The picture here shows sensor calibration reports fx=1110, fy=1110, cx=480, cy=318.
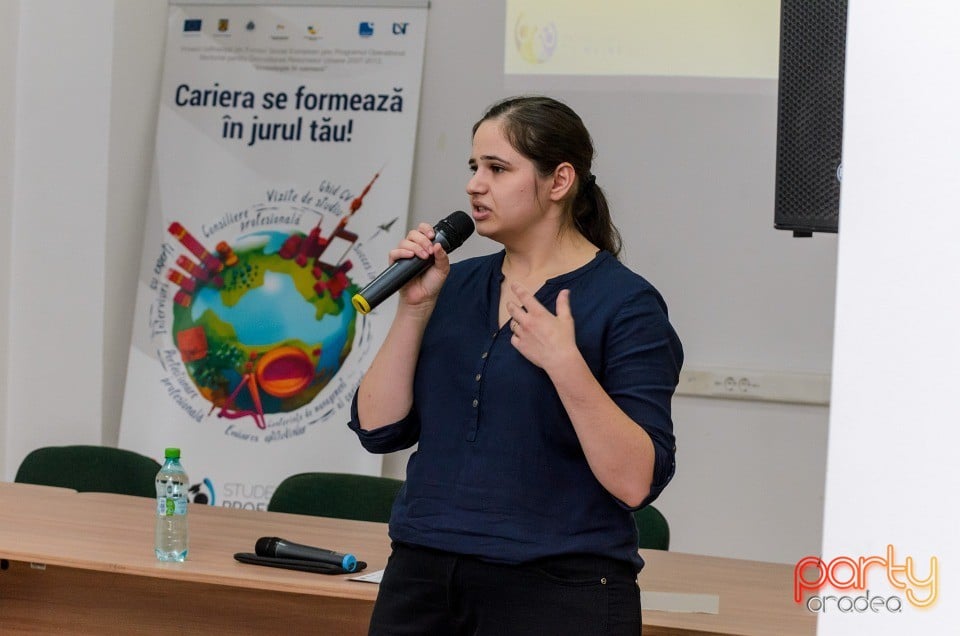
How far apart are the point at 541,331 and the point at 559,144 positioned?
32cm

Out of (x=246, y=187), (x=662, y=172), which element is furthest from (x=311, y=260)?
(x=662, y=172)

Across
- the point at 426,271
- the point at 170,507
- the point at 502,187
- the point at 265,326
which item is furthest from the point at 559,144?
the point at 265,326

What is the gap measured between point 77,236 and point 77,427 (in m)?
0.71

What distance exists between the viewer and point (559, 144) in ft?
5.22

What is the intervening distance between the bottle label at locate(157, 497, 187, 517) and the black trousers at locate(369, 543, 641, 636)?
80 centimetres

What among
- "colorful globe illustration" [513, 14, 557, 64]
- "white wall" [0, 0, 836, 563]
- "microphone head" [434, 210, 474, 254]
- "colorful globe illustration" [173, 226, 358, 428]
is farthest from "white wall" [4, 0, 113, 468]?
"microphone head" [434, 210, 474, 254]

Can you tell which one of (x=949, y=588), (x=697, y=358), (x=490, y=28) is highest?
(x=490, y=28)

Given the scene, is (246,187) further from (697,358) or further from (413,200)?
(697,358)

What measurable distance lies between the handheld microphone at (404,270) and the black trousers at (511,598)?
0.35 metres

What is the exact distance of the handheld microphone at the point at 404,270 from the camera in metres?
1.57

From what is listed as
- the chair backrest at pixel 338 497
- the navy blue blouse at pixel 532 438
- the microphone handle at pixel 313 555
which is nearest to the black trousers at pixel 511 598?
the navy blue blouse at pixel 532 438

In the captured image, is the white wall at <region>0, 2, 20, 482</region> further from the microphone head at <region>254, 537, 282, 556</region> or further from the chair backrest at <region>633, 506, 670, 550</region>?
the chair backrest at <region>633, 506, 670, 550</region>

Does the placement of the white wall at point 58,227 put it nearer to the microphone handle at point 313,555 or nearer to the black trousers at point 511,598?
the microphone handle at point 313,555

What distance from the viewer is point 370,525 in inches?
101
